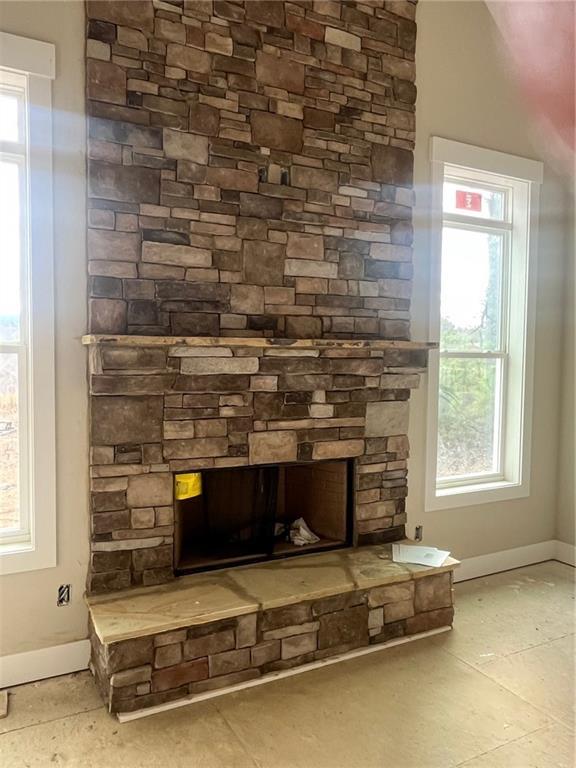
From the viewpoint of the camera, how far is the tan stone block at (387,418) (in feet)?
10.4

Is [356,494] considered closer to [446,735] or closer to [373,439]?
[373,439]

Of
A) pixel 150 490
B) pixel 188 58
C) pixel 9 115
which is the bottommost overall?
pixel 150 490

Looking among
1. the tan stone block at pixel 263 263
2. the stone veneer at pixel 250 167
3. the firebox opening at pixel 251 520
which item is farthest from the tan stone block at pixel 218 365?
the firebox opening at pixel 251 520

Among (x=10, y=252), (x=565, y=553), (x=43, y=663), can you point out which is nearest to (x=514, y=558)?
(x=565, y=553)

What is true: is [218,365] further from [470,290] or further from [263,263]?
Result: [470,290]

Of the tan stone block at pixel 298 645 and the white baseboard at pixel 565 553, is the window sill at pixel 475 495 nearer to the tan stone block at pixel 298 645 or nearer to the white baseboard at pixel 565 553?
the white baseboard at pixel 565 553

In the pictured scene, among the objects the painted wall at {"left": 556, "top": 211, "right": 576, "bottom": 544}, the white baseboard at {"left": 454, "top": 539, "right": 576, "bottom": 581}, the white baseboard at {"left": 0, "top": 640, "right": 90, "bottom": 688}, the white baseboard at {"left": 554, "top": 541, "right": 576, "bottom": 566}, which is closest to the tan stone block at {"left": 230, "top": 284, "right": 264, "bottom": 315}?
the white baseboard at {"left": 0, "top": 640, "right": 90, "bottom": 688}

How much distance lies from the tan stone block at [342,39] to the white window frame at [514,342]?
2.84ft

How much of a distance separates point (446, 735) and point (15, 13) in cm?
328

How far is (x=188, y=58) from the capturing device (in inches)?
104

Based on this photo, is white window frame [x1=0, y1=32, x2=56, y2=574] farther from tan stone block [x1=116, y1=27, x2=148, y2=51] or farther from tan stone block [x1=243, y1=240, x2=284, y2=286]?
tan stone block [x1=243, y1=240, x2=284, y2=286]

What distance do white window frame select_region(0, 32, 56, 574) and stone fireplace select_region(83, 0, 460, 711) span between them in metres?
0.18

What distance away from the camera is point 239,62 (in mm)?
2750

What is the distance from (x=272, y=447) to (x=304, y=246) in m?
1.03
